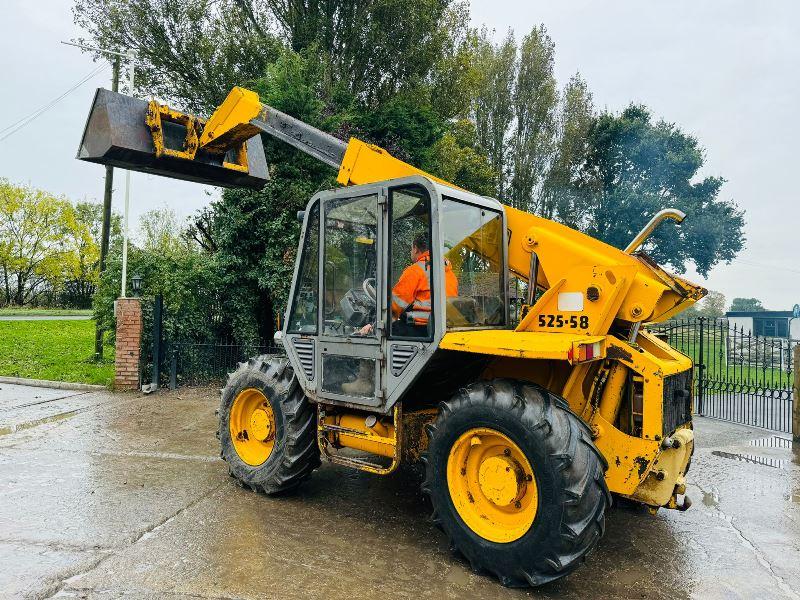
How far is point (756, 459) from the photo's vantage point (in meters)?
6.81

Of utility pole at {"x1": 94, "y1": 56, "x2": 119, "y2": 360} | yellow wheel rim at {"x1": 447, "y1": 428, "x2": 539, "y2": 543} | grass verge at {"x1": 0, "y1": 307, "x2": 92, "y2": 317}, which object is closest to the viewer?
yellow wheel rim at {"x1": 447, "y1": 428, "x2": 539, "y2": 543}

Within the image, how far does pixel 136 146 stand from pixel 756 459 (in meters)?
7.79

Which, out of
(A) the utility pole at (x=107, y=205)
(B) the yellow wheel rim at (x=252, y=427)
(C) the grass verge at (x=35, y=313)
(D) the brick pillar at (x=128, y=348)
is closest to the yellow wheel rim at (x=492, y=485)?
(B) the yellow wheel rim at (x=252, y=427)

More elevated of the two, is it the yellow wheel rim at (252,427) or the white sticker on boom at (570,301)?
the white sticker on boom at (570,301)

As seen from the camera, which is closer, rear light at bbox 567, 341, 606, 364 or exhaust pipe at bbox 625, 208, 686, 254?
rear light at bbox 567, 341, 606, 364

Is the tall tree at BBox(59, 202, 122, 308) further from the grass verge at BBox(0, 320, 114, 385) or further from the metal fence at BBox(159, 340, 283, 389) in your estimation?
the metal fence at BBox(159, 340, 283, 389)

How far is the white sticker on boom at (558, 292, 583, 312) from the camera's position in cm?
392

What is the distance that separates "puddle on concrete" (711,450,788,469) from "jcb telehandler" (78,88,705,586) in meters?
3.06

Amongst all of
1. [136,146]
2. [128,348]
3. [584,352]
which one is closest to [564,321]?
[584,352]

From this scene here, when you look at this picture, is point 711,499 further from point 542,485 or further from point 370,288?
point 370,288

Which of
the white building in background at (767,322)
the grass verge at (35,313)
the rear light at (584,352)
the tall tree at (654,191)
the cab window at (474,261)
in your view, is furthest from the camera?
the grass verge at (35,313)

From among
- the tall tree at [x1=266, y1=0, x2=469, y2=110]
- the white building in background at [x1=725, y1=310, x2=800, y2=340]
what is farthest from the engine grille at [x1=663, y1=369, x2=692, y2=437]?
the white building in background at [x1=725, y1=310, x2=800, y2=340]

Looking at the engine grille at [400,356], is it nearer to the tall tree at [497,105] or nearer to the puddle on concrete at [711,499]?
the puddle on concrete at [711,499]

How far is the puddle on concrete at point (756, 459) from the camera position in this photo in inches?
260
